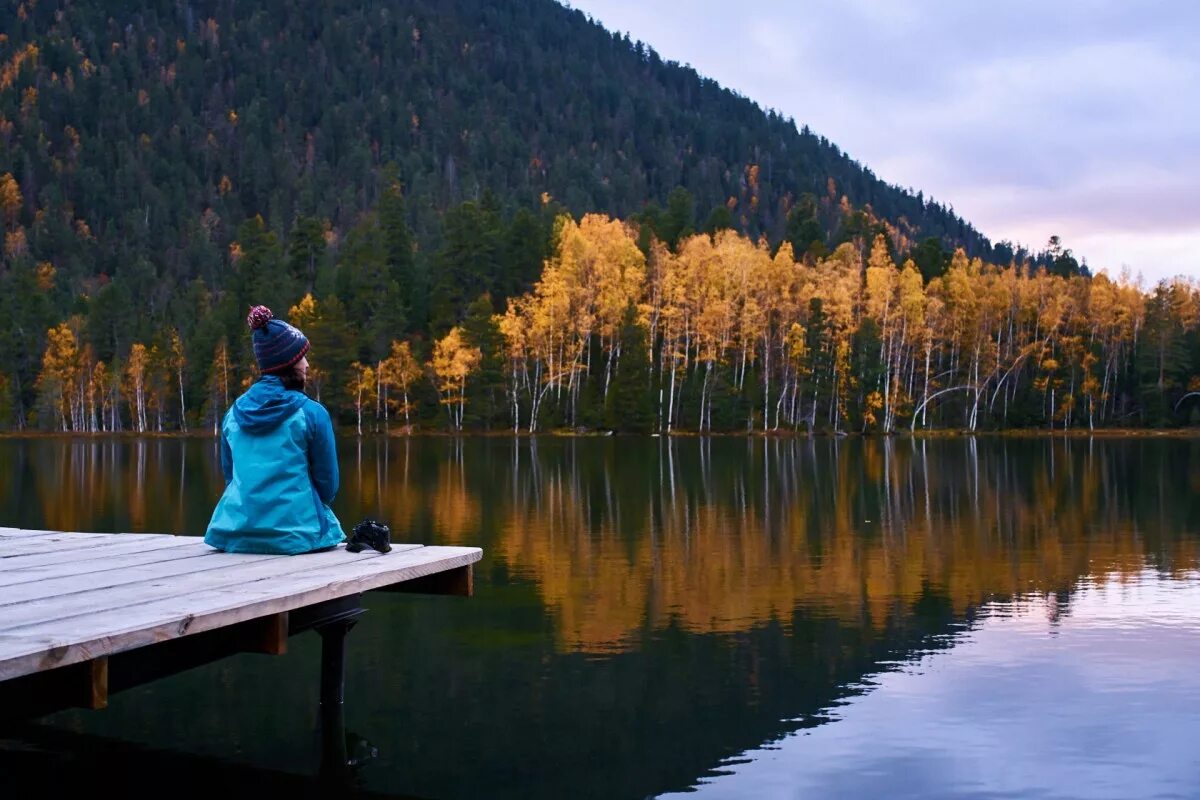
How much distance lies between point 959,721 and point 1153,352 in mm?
96111

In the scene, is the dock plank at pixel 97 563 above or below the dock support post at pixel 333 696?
above

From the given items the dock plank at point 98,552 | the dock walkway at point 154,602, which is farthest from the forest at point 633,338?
the dock walkway at point 154,602

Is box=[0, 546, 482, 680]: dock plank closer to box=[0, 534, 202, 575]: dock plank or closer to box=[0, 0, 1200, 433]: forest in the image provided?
box=[0, 534, 202, 575]: dock plank

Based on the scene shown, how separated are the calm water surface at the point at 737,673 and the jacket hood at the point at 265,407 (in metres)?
2.57

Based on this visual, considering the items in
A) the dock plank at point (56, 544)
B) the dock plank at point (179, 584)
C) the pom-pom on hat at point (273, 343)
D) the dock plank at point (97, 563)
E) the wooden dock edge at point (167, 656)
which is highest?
the pom-pom on hat at point (273, 343)

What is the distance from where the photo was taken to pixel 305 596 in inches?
298

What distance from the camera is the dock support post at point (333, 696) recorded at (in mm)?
9281

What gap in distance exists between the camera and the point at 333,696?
10352 millimetres

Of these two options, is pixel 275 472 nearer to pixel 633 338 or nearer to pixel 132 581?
pixel 132 581

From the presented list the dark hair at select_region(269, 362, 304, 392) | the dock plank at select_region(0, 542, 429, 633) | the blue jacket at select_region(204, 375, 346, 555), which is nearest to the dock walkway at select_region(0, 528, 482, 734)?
the dock plank at select_region(0, 542, 429, 633)

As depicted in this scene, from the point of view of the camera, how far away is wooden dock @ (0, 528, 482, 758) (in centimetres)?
625

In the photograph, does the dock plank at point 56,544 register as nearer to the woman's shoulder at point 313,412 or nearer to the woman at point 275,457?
the woman at point 275,457

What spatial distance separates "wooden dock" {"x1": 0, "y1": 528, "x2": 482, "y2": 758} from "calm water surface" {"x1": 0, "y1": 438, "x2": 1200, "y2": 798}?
4.21ft

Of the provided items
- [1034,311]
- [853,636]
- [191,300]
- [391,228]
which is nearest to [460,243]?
[391,228]
